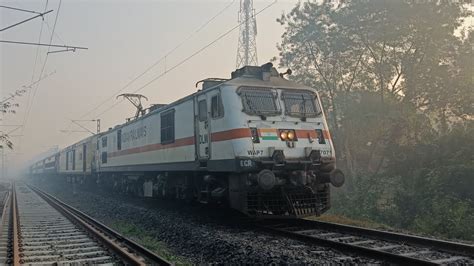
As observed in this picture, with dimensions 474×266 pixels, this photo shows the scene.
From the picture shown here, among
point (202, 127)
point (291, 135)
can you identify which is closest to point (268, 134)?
point (291, 135)

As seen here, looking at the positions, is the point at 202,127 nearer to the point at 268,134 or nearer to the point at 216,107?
the point at 216,107

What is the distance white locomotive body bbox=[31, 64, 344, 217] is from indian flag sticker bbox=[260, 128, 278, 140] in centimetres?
3

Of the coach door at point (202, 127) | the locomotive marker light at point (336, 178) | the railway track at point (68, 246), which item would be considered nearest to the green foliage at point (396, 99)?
the locomotive marker light at point (336, 178)

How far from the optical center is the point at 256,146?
36.0 ft

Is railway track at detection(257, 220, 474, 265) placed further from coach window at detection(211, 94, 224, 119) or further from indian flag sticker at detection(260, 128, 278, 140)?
coach window at detection(211, 94, 224, 119)

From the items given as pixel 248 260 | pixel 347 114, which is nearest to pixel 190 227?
pixel 248 260

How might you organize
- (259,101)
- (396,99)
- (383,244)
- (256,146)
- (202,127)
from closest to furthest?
1. (383,244)
2. (256,146)
3. (259,101)
4. (202,127)
5. (396,99)

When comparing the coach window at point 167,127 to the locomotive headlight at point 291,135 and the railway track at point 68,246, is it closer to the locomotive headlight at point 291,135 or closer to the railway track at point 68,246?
the railway track at point 68,246

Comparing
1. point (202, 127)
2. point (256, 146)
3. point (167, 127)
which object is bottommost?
point (256, 146)

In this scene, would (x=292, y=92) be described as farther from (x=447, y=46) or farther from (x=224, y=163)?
(x=447, y=46)

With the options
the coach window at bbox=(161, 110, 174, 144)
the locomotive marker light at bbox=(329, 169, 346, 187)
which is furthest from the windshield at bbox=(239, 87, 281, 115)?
the coach window at bbox=(161, 110, 174, 144)

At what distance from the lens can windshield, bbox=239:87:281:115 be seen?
11508mm

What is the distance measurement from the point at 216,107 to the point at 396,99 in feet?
47.7

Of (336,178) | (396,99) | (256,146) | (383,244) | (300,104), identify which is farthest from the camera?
(396,99)
